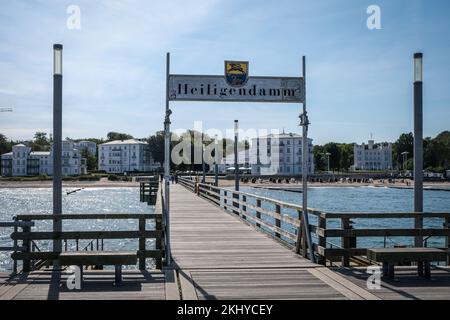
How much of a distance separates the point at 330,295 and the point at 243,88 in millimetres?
4031

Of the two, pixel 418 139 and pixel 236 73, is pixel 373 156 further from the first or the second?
pixel 236 73

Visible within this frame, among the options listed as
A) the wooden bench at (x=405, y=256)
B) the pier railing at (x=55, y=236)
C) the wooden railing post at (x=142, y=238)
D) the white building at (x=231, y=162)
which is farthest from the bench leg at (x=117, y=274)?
the white building at (x=231, y=162)

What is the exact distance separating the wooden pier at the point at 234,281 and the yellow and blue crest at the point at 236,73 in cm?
300

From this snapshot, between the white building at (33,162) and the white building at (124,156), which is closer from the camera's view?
the white building at (33,162)

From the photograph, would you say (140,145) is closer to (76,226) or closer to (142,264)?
(76,226)

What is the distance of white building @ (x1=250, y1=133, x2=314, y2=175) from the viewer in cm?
12369

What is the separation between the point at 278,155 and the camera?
417 feet

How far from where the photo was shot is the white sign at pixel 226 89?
9.21 m

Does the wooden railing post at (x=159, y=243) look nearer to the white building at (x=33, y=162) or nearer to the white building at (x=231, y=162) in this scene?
the white building at (x=231, y=162)

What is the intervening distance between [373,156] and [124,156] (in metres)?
79.9

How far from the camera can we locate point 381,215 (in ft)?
29.2

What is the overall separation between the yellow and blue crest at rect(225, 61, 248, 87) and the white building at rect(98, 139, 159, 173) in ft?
440

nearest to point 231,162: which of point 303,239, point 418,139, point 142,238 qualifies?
point 303,239

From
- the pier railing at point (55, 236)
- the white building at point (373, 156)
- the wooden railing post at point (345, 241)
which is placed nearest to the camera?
the pier railing at point (55, 236)
